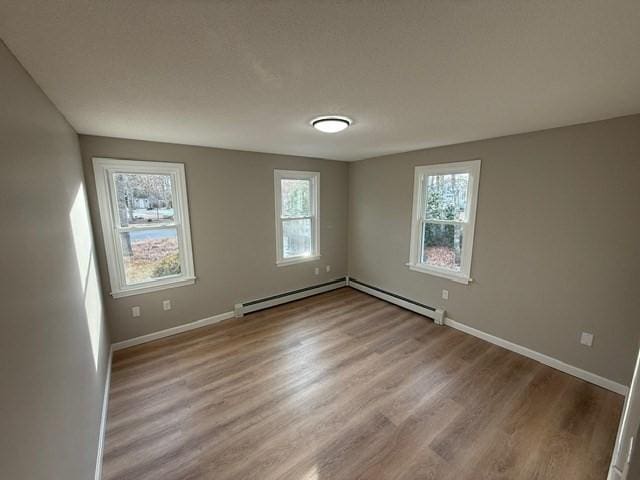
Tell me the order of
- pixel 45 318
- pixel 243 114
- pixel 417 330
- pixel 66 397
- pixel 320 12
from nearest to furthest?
pixel 320 12 → pixel 45 318 → pixel 66 397 → pixel 243 114 → pixel 417 330

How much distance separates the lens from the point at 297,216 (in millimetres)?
4188

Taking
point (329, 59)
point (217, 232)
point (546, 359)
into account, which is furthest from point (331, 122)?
point (546, 359)

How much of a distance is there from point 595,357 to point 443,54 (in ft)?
9.66

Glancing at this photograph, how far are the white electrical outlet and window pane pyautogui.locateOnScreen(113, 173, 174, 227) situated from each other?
14.4 ft

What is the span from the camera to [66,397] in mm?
1226

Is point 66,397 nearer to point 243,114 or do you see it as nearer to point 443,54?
point 243,114

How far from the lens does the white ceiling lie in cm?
90

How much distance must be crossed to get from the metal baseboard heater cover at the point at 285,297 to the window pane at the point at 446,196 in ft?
6.72

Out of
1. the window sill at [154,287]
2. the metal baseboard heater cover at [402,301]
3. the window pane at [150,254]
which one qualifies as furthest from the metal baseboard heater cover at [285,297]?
the window pane at [150,254]

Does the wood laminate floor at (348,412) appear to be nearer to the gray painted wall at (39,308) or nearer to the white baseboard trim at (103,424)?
the white baseboard trim at (103,424)

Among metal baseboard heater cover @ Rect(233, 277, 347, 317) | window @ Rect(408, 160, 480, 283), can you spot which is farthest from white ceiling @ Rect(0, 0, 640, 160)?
metal baseboard heater cover @ Rect(233, 277, 347, 317)

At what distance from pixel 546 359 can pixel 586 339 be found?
412mm

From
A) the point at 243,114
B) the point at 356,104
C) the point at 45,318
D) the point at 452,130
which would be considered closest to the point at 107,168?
the point at 243,114

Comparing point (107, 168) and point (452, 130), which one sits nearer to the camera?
point (452, 130)
